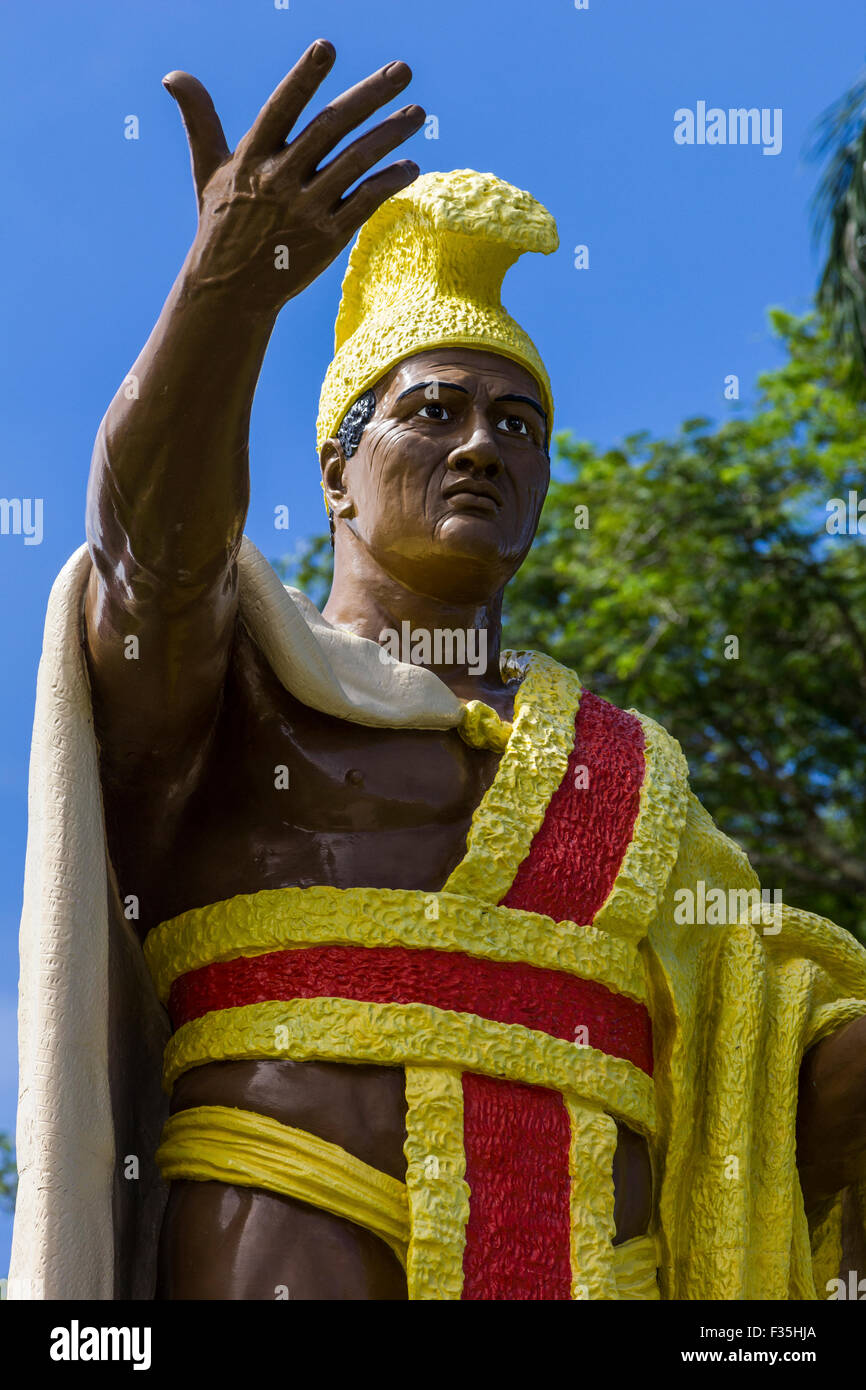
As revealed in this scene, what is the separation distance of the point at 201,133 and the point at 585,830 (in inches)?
71.8

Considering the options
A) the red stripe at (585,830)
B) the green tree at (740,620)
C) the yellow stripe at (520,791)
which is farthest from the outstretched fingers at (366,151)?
the green tree at (740,620)

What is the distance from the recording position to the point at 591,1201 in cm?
499

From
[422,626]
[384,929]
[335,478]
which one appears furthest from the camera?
[335,478]

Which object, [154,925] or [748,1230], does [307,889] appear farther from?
[748,1230]

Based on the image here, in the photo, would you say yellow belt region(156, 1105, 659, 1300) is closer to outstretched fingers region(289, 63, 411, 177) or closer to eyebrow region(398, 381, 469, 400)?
eyebrow region(398, 381, 469, 400)

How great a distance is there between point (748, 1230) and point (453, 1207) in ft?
2.87

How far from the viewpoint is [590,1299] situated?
4871 millimetres

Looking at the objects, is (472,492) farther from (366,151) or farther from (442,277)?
(366,151)

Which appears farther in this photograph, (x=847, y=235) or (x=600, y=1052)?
(x=847, y=235)

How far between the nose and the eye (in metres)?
0.10

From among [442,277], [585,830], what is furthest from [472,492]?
[585,830]

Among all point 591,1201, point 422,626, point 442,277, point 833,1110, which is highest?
point 442,277

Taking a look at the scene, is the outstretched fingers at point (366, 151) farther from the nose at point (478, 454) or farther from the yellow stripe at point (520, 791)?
the yellow stripe at point (520, 791)

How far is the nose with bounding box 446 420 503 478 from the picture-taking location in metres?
5.50
